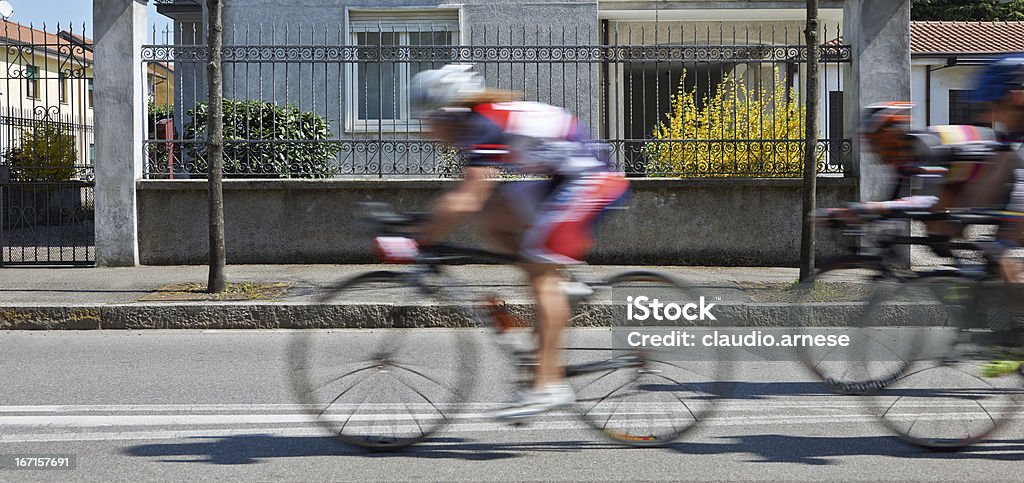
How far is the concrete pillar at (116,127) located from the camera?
39.4ft

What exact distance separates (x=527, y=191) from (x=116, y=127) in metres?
8.57

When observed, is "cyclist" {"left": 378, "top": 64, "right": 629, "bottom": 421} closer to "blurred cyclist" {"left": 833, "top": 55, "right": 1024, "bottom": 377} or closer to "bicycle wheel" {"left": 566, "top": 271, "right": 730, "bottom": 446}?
"bicycle wheel" {"left": 566, "top": 271, "right": 730, "bottom": 446}

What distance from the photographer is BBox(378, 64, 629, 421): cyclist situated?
4.59m

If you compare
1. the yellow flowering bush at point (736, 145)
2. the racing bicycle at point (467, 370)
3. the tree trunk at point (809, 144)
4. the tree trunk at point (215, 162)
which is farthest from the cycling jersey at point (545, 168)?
the yellow flowering bush at point (736, 145)

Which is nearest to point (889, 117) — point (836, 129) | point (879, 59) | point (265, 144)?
point (879, 59)

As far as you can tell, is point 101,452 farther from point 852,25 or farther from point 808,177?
point 852,25

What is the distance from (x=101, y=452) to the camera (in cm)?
507

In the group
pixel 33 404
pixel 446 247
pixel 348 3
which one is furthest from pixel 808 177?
pixel 348 3

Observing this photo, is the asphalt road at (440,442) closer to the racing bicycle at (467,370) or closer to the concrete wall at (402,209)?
the racing bicycle at (467,370)

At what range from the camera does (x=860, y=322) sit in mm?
5109

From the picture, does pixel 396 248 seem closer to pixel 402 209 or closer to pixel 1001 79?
pixel 1001 79

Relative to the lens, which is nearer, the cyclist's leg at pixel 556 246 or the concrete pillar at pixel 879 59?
the cyclist's leg at pixel 556 246

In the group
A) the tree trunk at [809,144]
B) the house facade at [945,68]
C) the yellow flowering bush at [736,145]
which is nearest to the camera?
the tree trunk at [809,144]

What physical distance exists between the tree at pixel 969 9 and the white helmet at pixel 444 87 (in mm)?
37601
